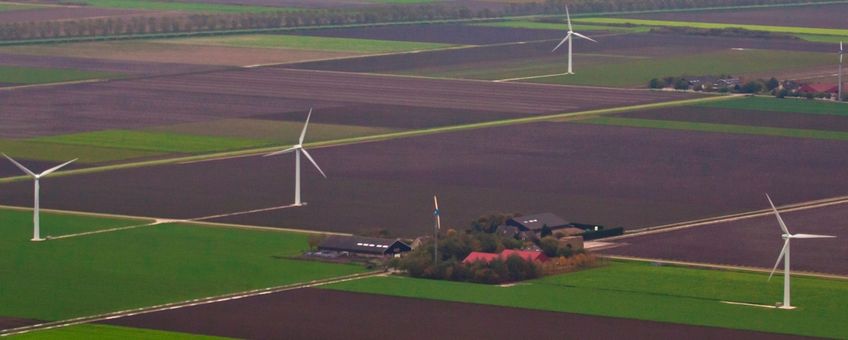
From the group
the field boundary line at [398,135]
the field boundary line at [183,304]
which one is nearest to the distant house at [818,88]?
the field boundary line at [398,135]

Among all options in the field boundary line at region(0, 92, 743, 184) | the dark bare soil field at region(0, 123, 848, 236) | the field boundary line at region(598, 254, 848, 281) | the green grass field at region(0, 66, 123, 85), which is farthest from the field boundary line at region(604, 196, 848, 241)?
the green grass field at region(0, 66, 123, 85)

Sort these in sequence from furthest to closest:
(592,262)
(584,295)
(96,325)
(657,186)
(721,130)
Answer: (721,130) → (657,186) → (592,262) → (584,295) → (96,325)

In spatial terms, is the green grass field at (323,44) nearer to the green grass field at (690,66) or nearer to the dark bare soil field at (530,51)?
the dark bare soil field at (530,51)

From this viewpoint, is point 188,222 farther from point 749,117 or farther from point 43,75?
point 43,75

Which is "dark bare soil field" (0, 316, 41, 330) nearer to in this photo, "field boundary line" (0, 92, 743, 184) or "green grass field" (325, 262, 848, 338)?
"green grass field" (325, 262, 848, 338)

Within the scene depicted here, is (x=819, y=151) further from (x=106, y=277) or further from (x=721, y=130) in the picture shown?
(x=106, y=277)

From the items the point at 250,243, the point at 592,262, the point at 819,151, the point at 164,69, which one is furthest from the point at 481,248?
the point at 164,69

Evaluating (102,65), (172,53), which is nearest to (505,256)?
(102,65)

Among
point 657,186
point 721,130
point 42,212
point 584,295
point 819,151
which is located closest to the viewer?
point 584,295
